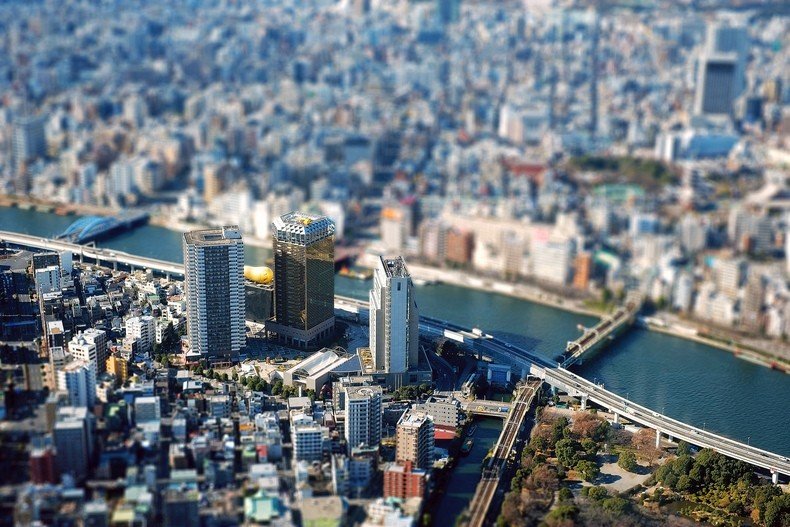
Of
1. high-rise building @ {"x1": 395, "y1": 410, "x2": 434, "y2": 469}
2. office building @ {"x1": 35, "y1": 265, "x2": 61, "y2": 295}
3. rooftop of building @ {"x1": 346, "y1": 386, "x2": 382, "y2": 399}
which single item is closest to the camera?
high-rise building @ {"x1": 395, "y1": 410, "x2": 434, "y2": 469}

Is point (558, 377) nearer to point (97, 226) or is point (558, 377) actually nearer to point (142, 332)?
point (142, 332)

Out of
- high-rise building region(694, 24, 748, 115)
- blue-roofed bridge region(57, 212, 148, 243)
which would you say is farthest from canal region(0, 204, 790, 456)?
high-rise building region(694, 24, 748, 115)

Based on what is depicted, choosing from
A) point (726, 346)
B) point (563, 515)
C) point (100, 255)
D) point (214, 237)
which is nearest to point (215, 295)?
point (214, 237)

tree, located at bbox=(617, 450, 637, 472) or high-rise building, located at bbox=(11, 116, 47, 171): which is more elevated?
high-rise building, located at bbox=(11, 116, 47, 171)

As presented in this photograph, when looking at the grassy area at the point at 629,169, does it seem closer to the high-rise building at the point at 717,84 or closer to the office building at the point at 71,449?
the high-rise building at the point at 717,84

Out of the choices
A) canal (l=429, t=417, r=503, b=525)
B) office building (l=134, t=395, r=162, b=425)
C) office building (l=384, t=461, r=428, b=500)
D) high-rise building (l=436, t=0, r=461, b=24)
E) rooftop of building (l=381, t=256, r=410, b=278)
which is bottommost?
canal (l=429, t=417, r=503, b=525)

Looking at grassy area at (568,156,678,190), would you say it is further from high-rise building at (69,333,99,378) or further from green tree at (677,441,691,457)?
high-rise building at (69,333,99,378)

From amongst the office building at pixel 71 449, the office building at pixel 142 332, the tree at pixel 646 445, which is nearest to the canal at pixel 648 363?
the tree at pixel 646 445

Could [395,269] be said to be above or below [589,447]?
above
